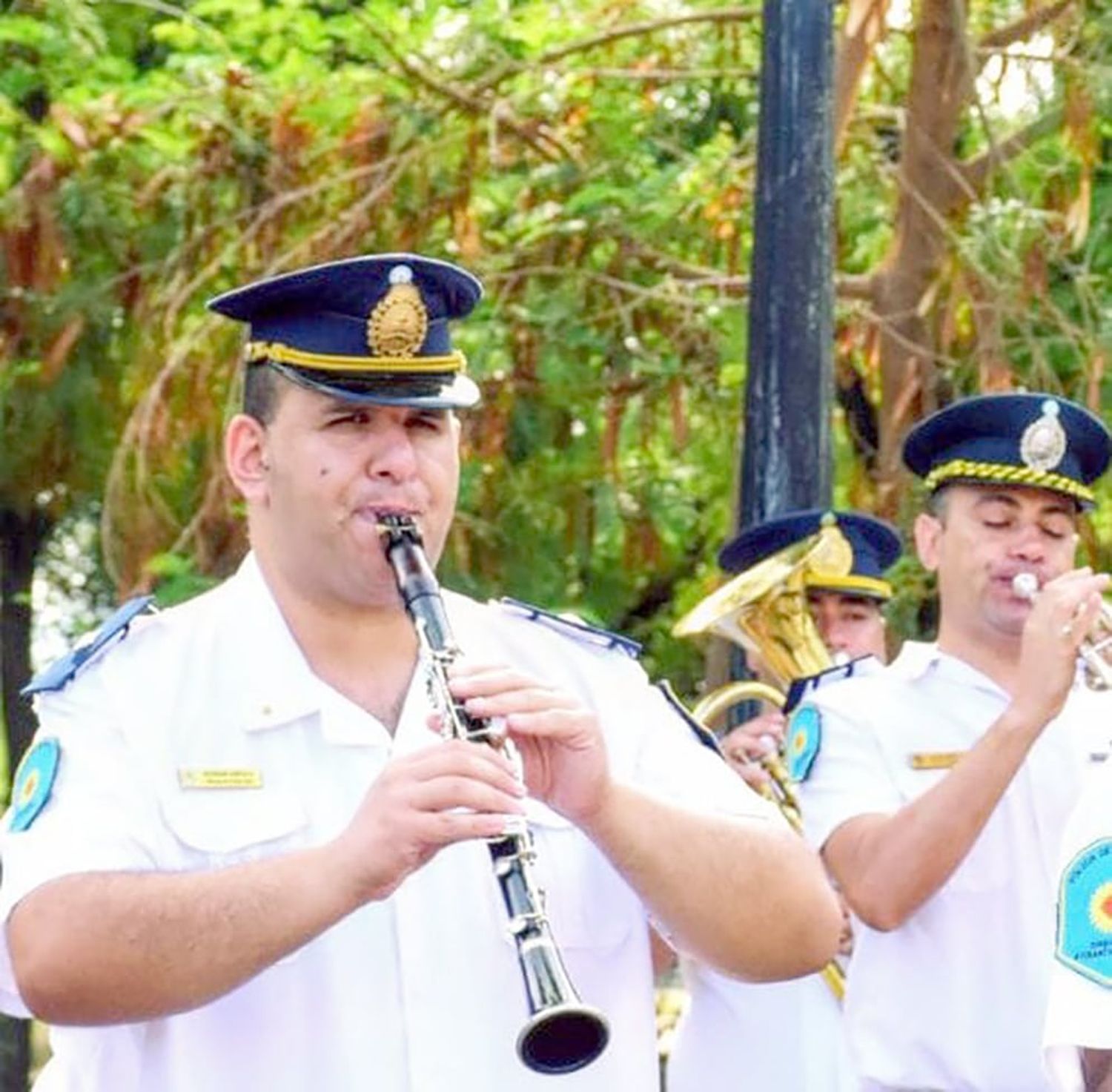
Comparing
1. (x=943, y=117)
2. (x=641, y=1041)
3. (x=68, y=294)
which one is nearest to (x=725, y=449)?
(x=943, y=117)

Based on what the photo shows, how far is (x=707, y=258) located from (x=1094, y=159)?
4.12 feet

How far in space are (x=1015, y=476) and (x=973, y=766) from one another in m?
0.63

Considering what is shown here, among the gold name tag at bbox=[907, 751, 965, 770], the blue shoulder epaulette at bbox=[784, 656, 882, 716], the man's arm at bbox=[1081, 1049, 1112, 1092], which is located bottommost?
the gold name tag at bbox=[907, 751, 965, 770]

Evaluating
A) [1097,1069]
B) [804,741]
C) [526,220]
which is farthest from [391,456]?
[526,220]

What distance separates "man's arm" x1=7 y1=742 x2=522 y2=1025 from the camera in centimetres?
340

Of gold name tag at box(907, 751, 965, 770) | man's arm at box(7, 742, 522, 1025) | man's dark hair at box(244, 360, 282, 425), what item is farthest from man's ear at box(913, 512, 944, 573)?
man's arm at box(7, 742, 522, 1025)

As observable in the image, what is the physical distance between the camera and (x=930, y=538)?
5957 mm

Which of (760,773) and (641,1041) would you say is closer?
(641,1041)

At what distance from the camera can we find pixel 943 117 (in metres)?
9.10

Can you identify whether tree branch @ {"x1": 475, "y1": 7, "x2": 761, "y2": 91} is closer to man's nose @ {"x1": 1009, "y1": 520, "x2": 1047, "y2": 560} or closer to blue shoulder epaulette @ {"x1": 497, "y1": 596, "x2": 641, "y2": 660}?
man's nose @ {"x1": 1009, "y1": 520, "x2": 1047, "y2": 560}

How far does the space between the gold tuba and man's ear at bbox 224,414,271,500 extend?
2.83m

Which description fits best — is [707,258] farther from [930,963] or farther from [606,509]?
[930,963]

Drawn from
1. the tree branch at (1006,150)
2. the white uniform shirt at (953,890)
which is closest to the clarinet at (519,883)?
the white uniform shirt at (953,890)

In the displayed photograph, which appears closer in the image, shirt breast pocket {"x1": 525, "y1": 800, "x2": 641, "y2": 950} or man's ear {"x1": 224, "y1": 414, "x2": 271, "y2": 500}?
shirt breast pocket {"x1": 525, "y1": 800, "x2": 641, "y2": 950}
